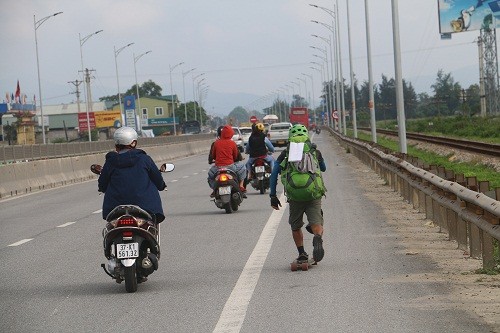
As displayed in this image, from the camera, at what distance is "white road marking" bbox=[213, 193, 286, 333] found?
28.9 ft

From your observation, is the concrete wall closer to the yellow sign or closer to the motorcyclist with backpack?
the motorcyclist with backpack

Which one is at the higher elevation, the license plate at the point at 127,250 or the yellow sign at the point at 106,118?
the license plate at the point at 127,250

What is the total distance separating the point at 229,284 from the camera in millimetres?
11109

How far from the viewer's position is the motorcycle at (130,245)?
35.4ft

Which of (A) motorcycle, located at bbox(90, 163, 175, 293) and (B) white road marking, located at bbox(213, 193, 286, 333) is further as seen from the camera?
(A) motorcycle, located at bbox(90, 163, 175, 293)

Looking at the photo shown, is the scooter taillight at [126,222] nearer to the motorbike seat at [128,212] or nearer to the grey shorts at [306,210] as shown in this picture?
the motorbike seat at [128,212]

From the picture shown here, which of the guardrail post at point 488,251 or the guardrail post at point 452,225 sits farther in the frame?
the guardrail post at point 452,225

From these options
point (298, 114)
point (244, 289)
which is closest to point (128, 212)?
point (244, 289)

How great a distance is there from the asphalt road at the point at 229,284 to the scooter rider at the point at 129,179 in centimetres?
84

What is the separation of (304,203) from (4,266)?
13.1ft

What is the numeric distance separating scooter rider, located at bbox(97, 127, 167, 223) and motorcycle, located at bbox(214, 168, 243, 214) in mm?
8801

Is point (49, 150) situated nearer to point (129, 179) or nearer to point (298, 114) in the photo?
point (129, 179)

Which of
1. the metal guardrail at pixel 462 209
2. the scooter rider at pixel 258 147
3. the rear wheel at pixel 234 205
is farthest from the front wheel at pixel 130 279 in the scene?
the scooter rider at pixel 258 147

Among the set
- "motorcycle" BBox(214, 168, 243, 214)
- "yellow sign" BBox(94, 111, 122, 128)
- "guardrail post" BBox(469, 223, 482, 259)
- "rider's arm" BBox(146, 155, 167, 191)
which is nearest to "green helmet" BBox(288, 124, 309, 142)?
"rider's arm" BBox(146, 155, 167, 191)
